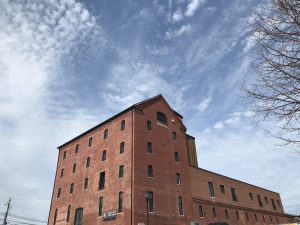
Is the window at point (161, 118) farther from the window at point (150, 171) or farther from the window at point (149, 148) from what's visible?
the window at point (150, 171)

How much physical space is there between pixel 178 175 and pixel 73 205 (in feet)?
47.8

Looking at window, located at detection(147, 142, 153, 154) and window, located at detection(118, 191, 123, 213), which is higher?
window, located at detection(147, 142, 153, 154)

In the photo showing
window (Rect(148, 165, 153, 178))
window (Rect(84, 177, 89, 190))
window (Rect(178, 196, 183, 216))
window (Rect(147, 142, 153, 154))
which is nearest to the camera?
window (Rect(148, 165, 153, 178))

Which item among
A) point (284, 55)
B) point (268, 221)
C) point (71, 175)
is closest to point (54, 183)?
point (71, 175)

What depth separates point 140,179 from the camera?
29.9 m

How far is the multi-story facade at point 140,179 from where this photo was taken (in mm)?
29812

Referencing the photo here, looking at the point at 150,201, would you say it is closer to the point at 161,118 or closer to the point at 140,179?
the point at 140,179

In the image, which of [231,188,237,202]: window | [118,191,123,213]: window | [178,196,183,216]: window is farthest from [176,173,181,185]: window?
[231,188,237,202]: window

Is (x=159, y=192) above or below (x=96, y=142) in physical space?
below

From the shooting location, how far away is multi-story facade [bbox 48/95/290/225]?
1174 inches

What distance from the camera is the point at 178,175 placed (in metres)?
35.3

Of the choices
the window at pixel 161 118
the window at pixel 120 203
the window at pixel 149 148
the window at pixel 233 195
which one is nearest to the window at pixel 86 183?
the window at pixel 120 203

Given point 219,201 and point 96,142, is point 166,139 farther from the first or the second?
point 219,201

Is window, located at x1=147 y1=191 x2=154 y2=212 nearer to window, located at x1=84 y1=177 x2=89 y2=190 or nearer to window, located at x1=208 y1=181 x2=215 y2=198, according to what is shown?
window, located at x1=84 y1=177 x2=89 y2=190
